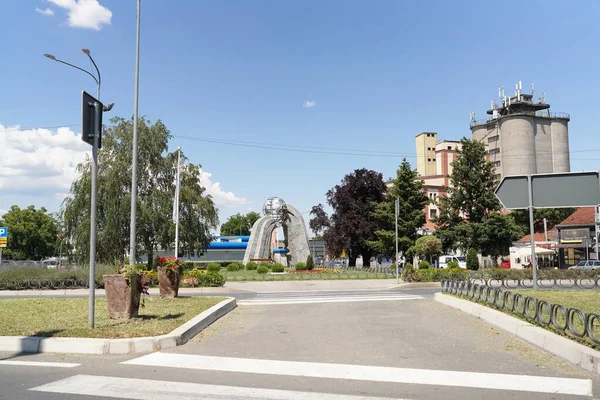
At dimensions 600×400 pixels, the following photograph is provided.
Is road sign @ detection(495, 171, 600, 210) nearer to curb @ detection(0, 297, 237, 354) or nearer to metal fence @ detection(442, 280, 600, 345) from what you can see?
metal fence @ detection(442, 280, 600, 345)

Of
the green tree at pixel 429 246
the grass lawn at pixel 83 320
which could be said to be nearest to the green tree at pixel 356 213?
the green tree at pixel 429 246

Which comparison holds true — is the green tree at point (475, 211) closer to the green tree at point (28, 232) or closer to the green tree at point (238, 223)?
the green tree at point (28, 232)

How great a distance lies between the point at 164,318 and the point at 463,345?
20.2 feet

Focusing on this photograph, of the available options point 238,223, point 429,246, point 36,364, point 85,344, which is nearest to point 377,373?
point 85,344

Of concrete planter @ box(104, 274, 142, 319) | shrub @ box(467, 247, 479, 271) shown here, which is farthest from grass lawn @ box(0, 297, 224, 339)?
shrub @ box(467, 247, 479, 271)

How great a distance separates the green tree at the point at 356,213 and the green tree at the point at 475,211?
7.85m

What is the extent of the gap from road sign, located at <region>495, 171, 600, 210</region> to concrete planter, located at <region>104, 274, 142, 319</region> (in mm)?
10352

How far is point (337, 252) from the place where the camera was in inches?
2051

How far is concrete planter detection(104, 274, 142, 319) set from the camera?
34.4 feet

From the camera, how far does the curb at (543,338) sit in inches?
262

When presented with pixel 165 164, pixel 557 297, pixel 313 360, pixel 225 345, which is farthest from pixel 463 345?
pixel 165 164

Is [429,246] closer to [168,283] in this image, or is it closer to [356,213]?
[356,213]

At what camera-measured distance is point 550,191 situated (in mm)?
13797

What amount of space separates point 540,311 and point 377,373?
13.8 ft
